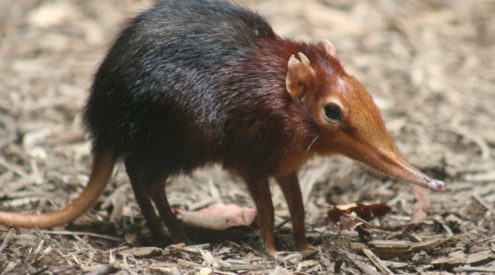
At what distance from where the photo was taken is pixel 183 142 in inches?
190

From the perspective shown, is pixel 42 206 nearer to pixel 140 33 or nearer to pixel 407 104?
pixel 140 33

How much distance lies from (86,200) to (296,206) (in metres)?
1.58

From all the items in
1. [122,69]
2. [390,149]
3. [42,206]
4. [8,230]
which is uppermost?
[122,69]

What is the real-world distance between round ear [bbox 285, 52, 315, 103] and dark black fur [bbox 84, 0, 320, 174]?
94mm

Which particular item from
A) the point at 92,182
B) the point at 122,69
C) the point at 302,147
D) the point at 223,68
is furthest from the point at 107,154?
the point at 302,147

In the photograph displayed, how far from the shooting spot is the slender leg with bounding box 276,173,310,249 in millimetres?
5159

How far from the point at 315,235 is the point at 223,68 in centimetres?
156

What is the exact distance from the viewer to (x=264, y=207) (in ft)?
16.3

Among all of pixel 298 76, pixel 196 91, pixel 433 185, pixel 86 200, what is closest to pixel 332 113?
pixel 298 76

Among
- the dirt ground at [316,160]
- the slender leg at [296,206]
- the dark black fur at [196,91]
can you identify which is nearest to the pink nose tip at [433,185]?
the dirt ground at [316,160]

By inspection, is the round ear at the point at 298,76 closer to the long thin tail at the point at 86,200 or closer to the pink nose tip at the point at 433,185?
the pink nose tip at the point at 433,185

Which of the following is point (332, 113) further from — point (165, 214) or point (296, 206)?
point (165, 214)

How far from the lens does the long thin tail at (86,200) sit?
514 centimetres

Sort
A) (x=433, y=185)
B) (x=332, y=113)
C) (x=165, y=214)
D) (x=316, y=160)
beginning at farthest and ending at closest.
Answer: (x=316, y=160), (x=165, y=214), (x=332, y=113), (x=433, y=185)
